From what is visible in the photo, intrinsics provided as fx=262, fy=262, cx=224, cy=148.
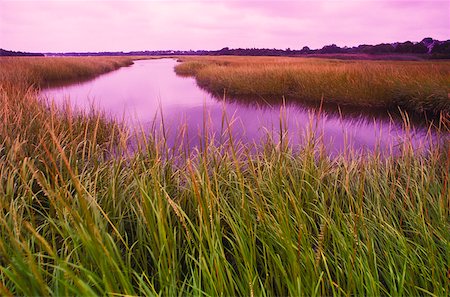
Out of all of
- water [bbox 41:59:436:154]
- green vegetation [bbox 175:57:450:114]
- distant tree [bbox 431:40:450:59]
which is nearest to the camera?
water [bbox 41:59:436:154]

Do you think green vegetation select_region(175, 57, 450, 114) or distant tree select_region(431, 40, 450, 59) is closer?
green vegetation select_region(175, 57, 450, 114)

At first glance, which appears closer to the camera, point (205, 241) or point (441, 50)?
point (205, 241)

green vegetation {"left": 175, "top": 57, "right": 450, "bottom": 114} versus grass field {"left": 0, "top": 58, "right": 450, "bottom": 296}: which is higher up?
green vegetation {"left": 175, "top": 57, "right": 450, "bottom": 114}

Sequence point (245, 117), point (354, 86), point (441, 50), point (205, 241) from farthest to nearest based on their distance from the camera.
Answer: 1. point (441, 50)
2. point (354, 86)
3. point (245, 117)
4. point (205, 241)

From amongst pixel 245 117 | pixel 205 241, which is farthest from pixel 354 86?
pixel 205 241

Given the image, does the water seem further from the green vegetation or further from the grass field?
the grass field

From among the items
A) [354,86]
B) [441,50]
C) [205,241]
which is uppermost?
[441,50]

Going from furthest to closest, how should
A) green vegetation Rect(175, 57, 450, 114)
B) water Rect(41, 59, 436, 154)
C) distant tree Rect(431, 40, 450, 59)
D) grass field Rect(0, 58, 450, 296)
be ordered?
distant tree Rect(431, 40, 450, 59)
green vegetation Rect(175, 57, 450, 114)
water Rect(41, 59, 436, 154)
grass field Rect(0, 58, 450, 296)

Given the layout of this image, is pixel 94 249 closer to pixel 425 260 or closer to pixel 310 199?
pixel 310 199

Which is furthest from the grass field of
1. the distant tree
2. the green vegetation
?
the distant tree

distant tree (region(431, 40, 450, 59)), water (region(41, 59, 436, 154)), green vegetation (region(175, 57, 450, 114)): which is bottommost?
water (region(41, 59, 436, 154))

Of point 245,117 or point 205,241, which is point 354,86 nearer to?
point 245,117

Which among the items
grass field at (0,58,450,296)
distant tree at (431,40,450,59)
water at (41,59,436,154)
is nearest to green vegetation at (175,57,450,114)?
water at (41,59,436,154)

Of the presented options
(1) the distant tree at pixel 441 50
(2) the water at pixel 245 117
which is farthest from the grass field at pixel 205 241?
(1) the distant tree at pixel 441 50
